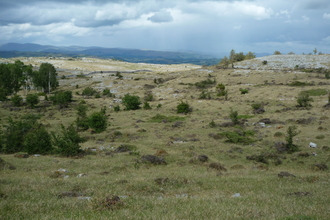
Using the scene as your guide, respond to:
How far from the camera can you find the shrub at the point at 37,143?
24.7 meters

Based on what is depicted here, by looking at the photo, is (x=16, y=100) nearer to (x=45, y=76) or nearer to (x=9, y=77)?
(x=9, y=77)

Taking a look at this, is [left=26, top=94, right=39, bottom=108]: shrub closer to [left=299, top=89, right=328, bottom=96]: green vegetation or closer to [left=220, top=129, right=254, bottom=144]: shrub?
[left=220, top=129, right=254, bottom=144]: shrub

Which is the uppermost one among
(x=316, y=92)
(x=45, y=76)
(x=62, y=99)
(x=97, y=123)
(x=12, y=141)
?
(x=45, y=76)

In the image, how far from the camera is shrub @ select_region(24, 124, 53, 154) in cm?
2470

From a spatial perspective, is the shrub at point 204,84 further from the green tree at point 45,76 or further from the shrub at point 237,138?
the shrub at point 237,138

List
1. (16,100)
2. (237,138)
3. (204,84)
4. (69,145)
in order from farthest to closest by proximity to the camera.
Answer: (204,84)
(16,100)
(237,138)
(69,145)

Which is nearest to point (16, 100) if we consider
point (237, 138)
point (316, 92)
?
point (237, 138)

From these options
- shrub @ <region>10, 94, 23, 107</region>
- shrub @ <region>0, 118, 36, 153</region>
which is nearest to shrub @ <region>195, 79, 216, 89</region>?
shrub @ <region>10, 94, 23, 107</region>

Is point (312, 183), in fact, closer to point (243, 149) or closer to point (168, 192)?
point (168, 192)

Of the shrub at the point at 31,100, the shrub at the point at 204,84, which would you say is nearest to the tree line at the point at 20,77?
the shrub at the point at 31,100

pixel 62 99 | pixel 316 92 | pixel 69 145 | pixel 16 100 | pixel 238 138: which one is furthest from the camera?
pixel 16 100

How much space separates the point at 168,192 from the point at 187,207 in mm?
3418

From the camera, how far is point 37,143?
2484 centimetres

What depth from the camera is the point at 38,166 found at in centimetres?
1880
